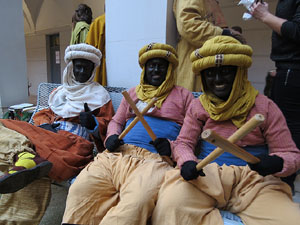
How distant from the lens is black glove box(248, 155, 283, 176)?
3.54ft

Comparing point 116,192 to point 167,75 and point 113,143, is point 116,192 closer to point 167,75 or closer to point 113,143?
point 113,143

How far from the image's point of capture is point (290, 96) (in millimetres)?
1604

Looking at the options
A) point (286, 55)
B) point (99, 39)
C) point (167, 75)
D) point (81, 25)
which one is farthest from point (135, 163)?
point (81, 25)

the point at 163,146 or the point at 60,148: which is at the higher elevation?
the point at 163,146

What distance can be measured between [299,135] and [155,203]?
44.0 inches

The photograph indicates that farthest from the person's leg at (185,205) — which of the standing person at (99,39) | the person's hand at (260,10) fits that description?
the standing person at (99,39)

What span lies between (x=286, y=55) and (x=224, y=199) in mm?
1084

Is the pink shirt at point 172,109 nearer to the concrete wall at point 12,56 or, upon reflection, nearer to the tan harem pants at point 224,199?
the tan harem pants at point 224,199

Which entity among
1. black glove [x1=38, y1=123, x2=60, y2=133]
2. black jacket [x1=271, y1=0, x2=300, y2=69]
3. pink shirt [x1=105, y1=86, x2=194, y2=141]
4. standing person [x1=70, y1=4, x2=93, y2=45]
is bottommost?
black glove [x1=38, y1=123, x2=60, y2=133]

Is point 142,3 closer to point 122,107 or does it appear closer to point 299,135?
point 122,107

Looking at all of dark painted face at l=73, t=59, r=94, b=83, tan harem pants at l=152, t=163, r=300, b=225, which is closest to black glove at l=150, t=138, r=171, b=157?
tan harem pants at l=152, t=163, r=300, b=225

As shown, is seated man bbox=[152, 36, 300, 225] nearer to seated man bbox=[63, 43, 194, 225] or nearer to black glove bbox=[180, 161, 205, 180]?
black glove bbox=[180, 161, 205, 180]

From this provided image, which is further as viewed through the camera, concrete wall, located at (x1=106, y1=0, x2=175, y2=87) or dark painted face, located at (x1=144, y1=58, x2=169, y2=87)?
concrete wall, located at (x1=106, y1=0, x2=175, y2=87)

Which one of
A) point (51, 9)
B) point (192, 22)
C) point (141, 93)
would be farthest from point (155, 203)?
point (51, 9)
